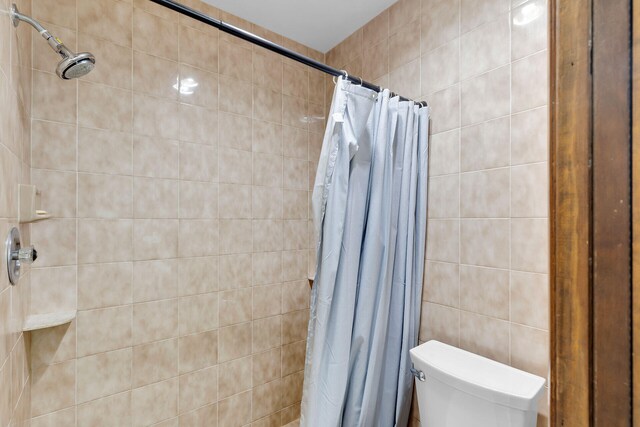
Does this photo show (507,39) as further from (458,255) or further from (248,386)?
(248,386)

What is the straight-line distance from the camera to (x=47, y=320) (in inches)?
48.4

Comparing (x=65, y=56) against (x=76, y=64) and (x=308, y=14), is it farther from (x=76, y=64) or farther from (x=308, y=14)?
(x=308, y=14)

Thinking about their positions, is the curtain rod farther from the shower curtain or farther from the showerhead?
the showerhead

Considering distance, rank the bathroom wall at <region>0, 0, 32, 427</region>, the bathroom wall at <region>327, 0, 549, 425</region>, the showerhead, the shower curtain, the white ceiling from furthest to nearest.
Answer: the white ceiling < the shower curtain < the bathroom wall at <region>327, 0, 549, 425</region> < the showerhead < the bathroom wall at <region>0, 0, 32, 427</region>

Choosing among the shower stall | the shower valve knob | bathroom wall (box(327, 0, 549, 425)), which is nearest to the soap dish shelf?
the shower stall

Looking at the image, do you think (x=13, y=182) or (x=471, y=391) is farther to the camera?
→ (x=471, y=391)

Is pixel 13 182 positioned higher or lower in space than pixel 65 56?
lower

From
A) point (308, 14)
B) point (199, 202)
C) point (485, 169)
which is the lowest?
point (199, 202)

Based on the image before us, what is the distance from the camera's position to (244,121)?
1.78 meters

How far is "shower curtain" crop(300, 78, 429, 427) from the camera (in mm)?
1289

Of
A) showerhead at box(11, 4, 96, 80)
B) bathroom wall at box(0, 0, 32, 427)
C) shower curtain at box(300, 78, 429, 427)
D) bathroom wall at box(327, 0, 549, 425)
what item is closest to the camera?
bathroom wall at box(0, 0, 32, 427)

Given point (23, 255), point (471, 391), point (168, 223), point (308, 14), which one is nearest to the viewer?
point (23, 255)

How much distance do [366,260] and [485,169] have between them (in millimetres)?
615

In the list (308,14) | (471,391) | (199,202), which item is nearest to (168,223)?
(199,202)
